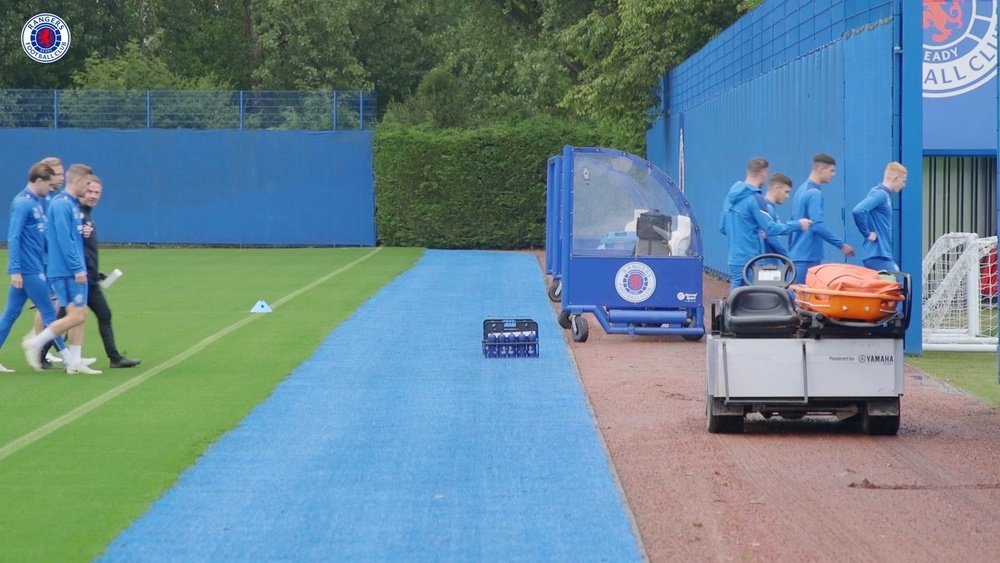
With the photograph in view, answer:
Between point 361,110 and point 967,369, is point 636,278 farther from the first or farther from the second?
point 361,110

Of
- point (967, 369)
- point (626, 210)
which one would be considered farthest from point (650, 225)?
point (967, 369)

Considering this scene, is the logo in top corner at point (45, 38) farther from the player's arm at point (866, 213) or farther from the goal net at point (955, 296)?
the player's arm at point (866, 213)

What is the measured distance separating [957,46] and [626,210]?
24.1ft

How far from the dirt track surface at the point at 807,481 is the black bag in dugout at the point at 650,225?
4077mm

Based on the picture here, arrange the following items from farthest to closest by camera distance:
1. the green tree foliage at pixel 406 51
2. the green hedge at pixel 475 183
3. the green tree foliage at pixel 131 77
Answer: the green tree foliage at pixel 131 77 < the green hedge at pixel 475 183 < the green tree foliage at pixel 406 51

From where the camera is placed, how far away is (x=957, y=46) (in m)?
20.5

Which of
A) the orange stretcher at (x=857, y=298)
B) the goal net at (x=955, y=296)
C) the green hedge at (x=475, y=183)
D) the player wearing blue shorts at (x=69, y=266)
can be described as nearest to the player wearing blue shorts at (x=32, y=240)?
the player wearing blue shorts at (x=69, y=266)

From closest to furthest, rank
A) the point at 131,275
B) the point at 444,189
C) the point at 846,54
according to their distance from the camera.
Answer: the point at 846,54 → the point at 131,275 → the point at 444,189

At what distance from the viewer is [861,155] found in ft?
48.1

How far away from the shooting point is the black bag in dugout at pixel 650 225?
1564cm

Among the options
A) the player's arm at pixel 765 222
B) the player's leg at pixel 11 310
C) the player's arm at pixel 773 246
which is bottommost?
the player's leg at pixel 11 310

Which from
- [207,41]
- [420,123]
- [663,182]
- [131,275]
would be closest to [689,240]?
[663,182]

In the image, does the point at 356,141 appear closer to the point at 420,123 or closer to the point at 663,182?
the point at 420,123

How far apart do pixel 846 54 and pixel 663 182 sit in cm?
238
